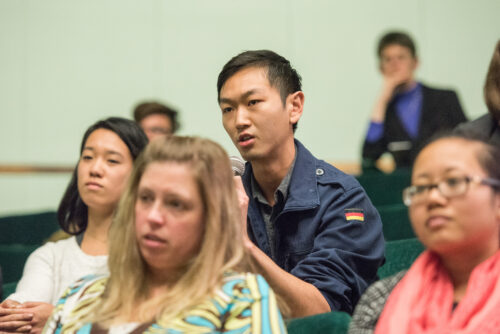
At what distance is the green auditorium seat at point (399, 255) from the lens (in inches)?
70.9

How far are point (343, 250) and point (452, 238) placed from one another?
20.4 inches

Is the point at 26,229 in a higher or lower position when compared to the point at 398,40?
lower

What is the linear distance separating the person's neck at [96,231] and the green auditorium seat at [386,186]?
1.37m

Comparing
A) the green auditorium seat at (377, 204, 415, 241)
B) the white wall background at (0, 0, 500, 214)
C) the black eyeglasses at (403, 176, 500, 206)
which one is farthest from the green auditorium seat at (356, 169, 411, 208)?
the black eyeglasses at (403, 176, 500, 206)

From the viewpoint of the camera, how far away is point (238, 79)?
1.75m

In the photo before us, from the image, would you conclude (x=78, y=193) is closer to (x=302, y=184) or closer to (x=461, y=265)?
(x=302, y=184)

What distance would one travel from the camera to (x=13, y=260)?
2.26m

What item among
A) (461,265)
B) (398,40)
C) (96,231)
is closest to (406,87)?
(398,40)

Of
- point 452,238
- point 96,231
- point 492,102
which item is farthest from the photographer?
point 96,231

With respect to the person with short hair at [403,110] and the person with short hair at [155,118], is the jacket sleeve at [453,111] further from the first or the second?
the person with short hair at [155,118]

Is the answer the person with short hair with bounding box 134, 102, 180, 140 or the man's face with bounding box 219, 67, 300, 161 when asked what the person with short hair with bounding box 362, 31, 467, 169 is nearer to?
the person with short hair with bounding box 134, 102, 180, 140

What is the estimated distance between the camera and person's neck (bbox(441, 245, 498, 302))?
43.1 inches

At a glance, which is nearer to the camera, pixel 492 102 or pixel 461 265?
pixel 461 265

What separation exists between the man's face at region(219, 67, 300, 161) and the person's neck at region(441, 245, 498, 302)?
2.21 ft
